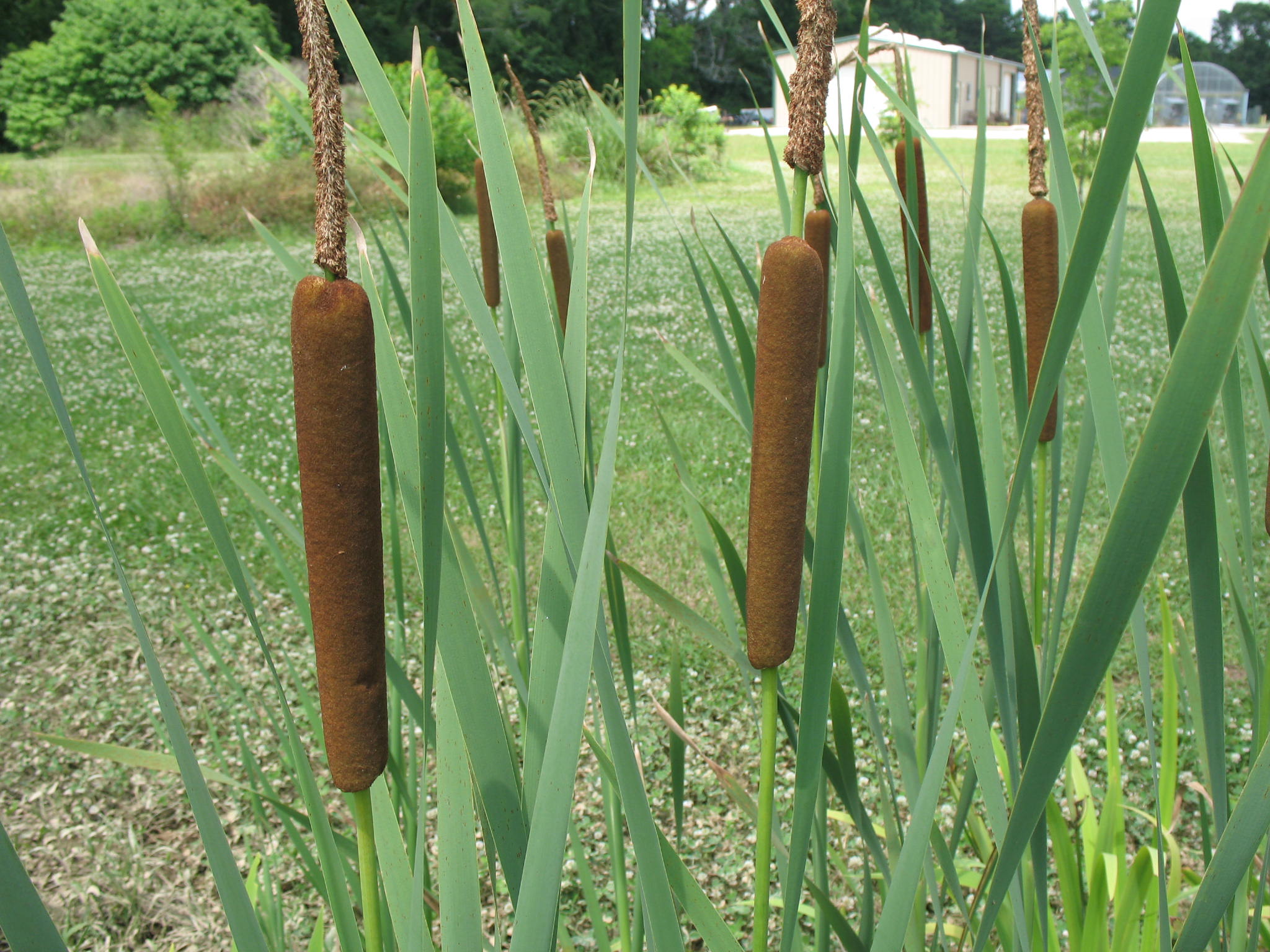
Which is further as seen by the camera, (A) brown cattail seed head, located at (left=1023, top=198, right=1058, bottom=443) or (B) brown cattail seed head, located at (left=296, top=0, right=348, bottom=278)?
(A) brown cattail seed head, located at (left=1023, top=198, right=1058, bottom=443)

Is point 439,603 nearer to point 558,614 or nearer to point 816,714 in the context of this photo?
point 558,614

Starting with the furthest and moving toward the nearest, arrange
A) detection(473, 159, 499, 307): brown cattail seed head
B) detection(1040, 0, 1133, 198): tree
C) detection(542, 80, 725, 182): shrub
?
1. detection(542, 80, 725, 182): shrub
2. detection(1040, 0, 1133, 198): tree
3. detection(473, 159, 499, 307): brown cattail seed head

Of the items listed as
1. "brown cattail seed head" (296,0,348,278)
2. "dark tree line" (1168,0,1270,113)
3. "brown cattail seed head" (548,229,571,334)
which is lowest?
"brown cattail seed head" (548,229,571,334)

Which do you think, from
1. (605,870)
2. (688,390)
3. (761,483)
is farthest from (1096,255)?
(688,390)

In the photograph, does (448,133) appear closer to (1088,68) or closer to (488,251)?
(1088,68)

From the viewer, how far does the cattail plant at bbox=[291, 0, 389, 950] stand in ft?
1.16

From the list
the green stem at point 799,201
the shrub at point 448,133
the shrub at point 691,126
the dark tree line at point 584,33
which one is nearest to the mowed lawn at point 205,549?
the green stem at point 799,201

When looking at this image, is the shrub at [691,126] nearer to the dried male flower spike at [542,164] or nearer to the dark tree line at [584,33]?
the dark tree line at [584,33]

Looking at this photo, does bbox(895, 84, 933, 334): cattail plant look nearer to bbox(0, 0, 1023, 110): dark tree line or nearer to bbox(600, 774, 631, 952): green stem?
bbox(600, 774, 631, 952): green stem

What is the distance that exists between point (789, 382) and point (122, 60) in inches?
843

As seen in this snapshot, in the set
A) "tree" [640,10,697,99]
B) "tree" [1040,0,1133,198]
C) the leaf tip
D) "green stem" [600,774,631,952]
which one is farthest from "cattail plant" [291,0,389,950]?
"tree" [640,10,697,99]

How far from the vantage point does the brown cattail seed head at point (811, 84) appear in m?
0.43

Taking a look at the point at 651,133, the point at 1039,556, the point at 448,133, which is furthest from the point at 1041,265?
the point at 651,133

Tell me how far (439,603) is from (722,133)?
14.8 m
